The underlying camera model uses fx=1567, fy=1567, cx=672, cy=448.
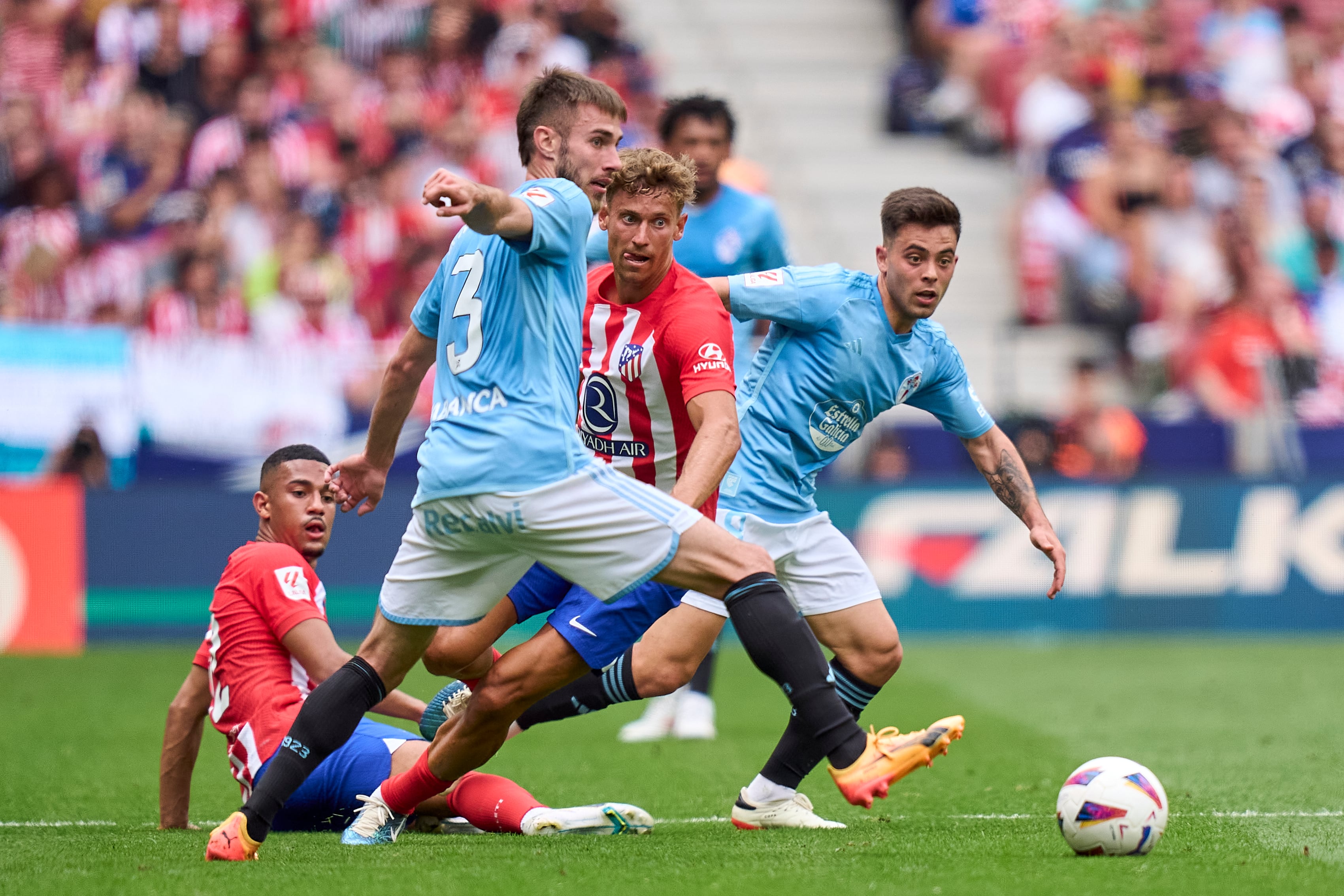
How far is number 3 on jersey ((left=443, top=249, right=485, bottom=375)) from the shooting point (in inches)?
182

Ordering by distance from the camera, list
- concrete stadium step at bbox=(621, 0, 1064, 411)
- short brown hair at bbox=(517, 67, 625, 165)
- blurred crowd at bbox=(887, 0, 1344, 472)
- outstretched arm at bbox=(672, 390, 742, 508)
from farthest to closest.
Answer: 1. concrete stadium step at bbox=(621, 0, 1064, 411)
2. blurred crowd at bbox=(887, 0, 1344, 472)
3. short brown hair at bbox=(517, 67, 625, 165)
4. outstretched arm at bbox=(672, 390, 742, 508)

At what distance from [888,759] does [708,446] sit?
1.15 meters

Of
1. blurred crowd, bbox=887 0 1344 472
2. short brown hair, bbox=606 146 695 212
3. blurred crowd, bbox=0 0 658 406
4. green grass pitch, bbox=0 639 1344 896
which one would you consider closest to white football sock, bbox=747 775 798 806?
green grass pitch, bbox=0 639 1344 896

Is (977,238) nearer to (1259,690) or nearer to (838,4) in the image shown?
(838,4)

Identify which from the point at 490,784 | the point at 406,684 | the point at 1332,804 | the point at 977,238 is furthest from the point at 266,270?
the point at 1332,804

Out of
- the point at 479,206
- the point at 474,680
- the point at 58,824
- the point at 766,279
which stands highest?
the point at 479,206

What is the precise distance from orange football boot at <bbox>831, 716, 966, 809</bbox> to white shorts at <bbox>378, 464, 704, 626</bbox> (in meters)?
0.77

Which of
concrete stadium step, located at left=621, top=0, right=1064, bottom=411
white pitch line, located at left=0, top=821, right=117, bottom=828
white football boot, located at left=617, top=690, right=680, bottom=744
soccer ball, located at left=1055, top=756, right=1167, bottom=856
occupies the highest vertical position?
concrete stadium step, located at left=621, top=0, right=1064, bottom=411

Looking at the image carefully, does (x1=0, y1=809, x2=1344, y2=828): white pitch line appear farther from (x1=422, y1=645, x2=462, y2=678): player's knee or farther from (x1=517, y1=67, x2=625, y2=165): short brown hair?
(x1=517, y1=67, x2=625, y2=165): short brown hair

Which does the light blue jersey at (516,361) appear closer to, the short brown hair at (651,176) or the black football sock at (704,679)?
the short brown hair at (651,176)

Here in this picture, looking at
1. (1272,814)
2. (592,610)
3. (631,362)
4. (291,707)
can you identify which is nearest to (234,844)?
(291,707)

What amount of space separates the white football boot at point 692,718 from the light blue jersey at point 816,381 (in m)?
2.66

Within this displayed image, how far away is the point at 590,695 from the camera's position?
555cm

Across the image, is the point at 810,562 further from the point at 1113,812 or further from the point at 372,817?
the point at 372,817
